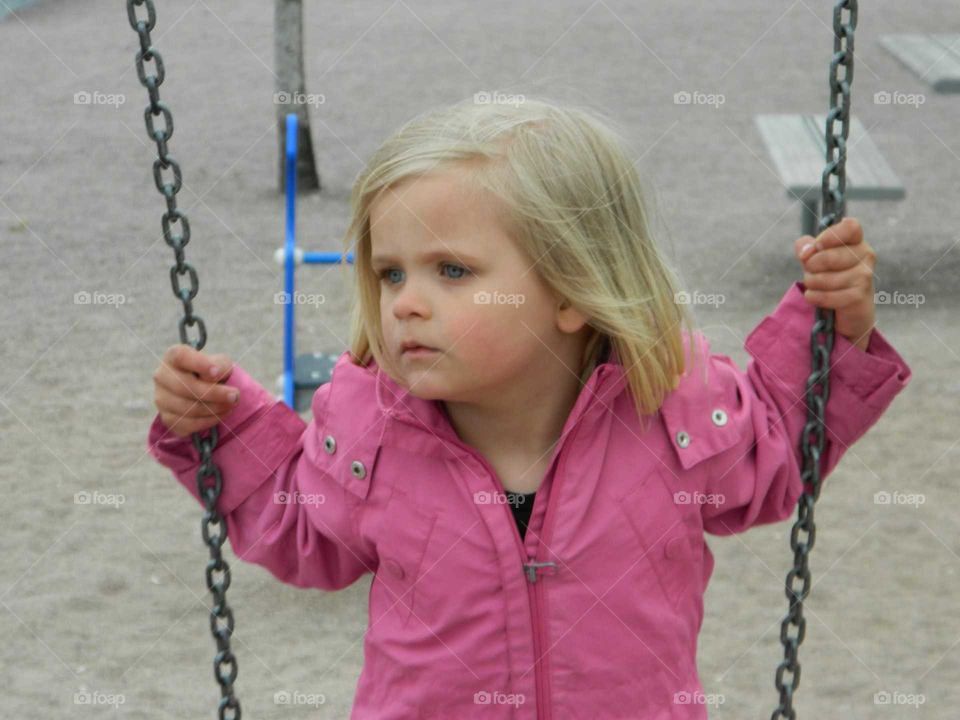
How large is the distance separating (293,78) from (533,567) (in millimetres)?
7209

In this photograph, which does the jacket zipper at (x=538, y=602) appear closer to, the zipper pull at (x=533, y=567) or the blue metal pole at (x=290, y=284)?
the zipper pull at (x=533, y=567)

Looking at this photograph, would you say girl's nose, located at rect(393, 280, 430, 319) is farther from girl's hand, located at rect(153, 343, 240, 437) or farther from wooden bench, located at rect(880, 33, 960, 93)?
wooden bench, located at rect(880, 33, 960, 93)

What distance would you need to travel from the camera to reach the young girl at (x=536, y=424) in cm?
193

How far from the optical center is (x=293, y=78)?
29.1ft

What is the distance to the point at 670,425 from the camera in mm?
2021

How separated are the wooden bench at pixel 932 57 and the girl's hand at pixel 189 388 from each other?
570 centimetres

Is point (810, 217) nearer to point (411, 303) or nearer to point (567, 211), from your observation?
point (567, 211)

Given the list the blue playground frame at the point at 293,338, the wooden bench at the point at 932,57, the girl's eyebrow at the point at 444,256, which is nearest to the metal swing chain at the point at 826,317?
the girl's eyebrow at the point at 444,256

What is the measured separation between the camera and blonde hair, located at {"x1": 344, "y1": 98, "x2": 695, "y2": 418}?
193 centimetres

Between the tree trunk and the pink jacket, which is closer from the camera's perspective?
the pink jacket

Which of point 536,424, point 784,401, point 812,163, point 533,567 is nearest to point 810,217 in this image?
point 812,163

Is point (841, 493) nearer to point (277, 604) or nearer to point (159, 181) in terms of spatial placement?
point (277, 604)

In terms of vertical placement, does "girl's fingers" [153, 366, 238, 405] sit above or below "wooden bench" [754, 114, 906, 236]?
above

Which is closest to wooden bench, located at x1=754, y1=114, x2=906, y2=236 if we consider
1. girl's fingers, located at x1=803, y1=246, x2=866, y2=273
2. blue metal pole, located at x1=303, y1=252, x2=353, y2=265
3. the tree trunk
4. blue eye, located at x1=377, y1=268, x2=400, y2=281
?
the tree trunk
